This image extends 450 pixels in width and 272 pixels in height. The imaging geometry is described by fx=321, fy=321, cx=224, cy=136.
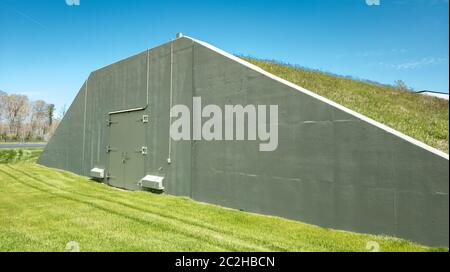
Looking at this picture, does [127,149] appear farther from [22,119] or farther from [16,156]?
[22,119]

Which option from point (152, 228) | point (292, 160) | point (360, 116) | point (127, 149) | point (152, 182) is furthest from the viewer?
point (127, 149)

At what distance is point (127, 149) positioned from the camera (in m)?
12.8

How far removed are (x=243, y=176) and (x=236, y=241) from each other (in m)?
2.65

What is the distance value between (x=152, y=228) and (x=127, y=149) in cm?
680

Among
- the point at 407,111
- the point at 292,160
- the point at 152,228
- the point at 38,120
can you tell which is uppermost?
the point at 38,120

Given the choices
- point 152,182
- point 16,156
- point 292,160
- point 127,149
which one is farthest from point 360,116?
point 16,156

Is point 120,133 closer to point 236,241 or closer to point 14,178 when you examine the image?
point 14,178

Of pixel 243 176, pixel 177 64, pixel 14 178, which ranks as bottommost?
pixel 14 178

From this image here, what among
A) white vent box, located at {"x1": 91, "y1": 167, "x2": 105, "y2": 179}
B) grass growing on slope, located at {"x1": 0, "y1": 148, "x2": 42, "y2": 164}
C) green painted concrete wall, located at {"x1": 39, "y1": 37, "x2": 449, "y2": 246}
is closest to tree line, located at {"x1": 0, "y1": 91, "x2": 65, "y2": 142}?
grass growing on slope, located at {"x1": 0, "y1": 148, "x2": 42, "y2": 164}

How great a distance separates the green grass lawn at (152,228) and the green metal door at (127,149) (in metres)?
2.01

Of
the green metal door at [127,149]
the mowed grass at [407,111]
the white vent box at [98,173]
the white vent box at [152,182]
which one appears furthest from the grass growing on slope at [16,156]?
the mowed grass at [407,111]
